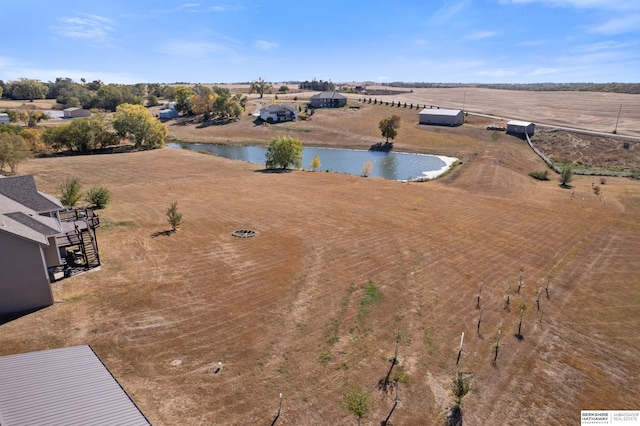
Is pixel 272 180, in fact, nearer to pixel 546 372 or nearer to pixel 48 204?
pixel 48 204

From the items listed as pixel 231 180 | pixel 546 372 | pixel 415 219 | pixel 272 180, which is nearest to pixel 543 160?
pixel 415 219

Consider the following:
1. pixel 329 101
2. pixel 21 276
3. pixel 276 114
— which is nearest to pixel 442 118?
pixel 329 101

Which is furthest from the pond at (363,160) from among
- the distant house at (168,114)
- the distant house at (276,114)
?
the distant house at (168,114)

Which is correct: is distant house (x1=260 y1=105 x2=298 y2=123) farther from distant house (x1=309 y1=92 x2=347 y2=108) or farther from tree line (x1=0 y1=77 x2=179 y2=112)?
tree line (x1=0 y1=77 x2=179 y2=112)

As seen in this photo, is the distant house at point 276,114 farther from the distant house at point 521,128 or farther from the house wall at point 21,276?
the house wall at point 21,276

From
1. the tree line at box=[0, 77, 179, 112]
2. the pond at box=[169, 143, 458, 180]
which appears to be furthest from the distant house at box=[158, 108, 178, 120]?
the pond at box=[169, 143, 458, 180]
